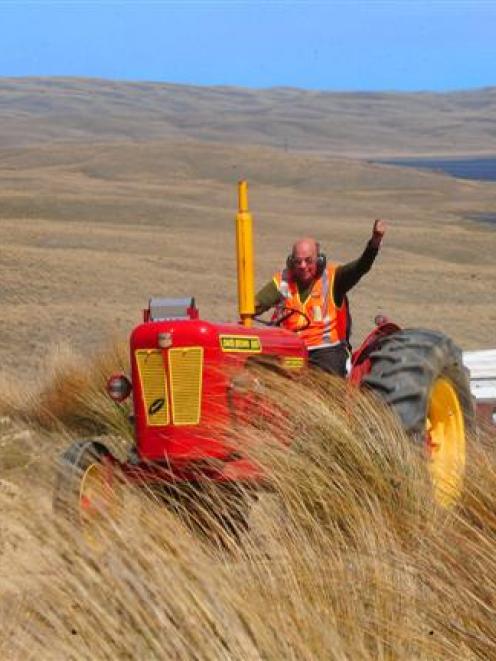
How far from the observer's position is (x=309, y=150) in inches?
4338

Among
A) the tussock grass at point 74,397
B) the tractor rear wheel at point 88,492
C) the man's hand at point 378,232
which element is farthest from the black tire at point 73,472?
the tussock grass at point 74,397

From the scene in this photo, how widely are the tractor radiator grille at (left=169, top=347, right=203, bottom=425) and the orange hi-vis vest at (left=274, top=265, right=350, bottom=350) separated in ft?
3.29

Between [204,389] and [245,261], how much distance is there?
793 mm

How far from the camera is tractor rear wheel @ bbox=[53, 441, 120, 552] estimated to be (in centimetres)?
412

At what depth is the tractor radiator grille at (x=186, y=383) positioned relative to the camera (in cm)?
591

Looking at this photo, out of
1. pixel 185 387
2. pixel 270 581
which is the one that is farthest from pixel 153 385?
pixel 270 581

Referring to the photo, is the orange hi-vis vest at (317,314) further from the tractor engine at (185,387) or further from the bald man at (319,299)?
the tractor engine at (185,387)

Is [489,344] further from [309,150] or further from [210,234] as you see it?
[309,150]

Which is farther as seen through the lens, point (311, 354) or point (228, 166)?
point (228, 166)

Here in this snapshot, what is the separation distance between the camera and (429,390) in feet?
21.0

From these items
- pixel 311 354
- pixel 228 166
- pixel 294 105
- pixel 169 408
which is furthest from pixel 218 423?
pixel 294 105

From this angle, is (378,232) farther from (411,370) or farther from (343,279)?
(411,370)

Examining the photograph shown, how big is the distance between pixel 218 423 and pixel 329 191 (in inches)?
1621

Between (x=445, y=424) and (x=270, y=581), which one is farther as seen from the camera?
(x=445, y=424)
